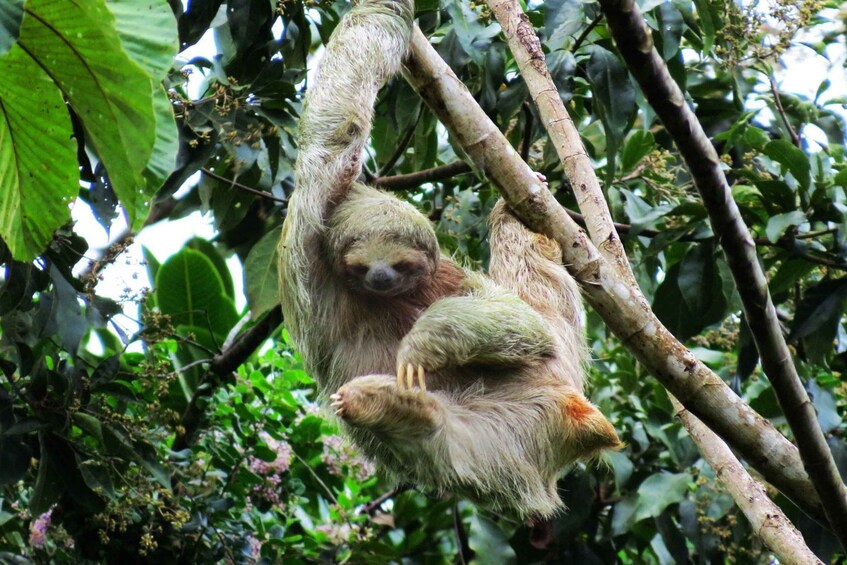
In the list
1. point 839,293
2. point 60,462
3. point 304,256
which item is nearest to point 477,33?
point 304,256

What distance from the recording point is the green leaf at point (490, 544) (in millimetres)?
7156

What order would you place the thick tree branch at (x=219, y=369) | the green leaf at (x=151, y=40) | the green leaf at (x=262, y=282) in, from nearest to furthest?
the green leaf at (x=151, y=40), the green leaf at (x=262, y=282), the thick tree branch at (x=219, y=369)

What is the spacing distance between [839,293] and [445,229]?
2.99 metres

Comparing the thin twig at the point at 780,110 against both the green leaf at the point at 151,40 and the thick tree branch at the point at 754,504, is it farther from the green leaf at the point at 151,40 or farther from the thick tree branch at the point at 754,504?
the green leaf at the point at 151,40

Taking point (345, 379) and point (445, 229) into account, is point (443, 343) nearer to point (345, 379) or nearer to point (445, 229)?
point (345, 379)

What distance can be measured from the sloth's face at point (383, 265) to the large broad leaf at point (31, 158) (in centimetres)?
166

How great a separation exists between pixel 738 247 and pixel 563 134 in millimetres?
1312

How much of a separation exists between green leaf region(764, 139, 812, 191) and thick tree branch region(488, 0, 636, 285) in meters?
1.07

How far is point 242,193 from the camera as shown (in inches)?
280

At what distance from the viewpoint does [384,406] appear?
4.57m

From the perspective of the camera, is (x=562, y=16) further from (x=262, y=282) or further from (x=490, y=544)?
(x=490, y=544)

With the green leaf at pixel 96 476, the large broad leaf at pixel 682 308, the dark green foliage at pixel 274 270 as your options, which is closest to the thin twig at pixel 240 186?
the dark green foliage at pixel 274 270

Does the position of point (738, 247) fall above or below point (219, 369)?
above

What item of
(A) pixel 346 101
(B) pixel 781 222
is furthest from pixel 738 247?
(A) pixel 346 101
